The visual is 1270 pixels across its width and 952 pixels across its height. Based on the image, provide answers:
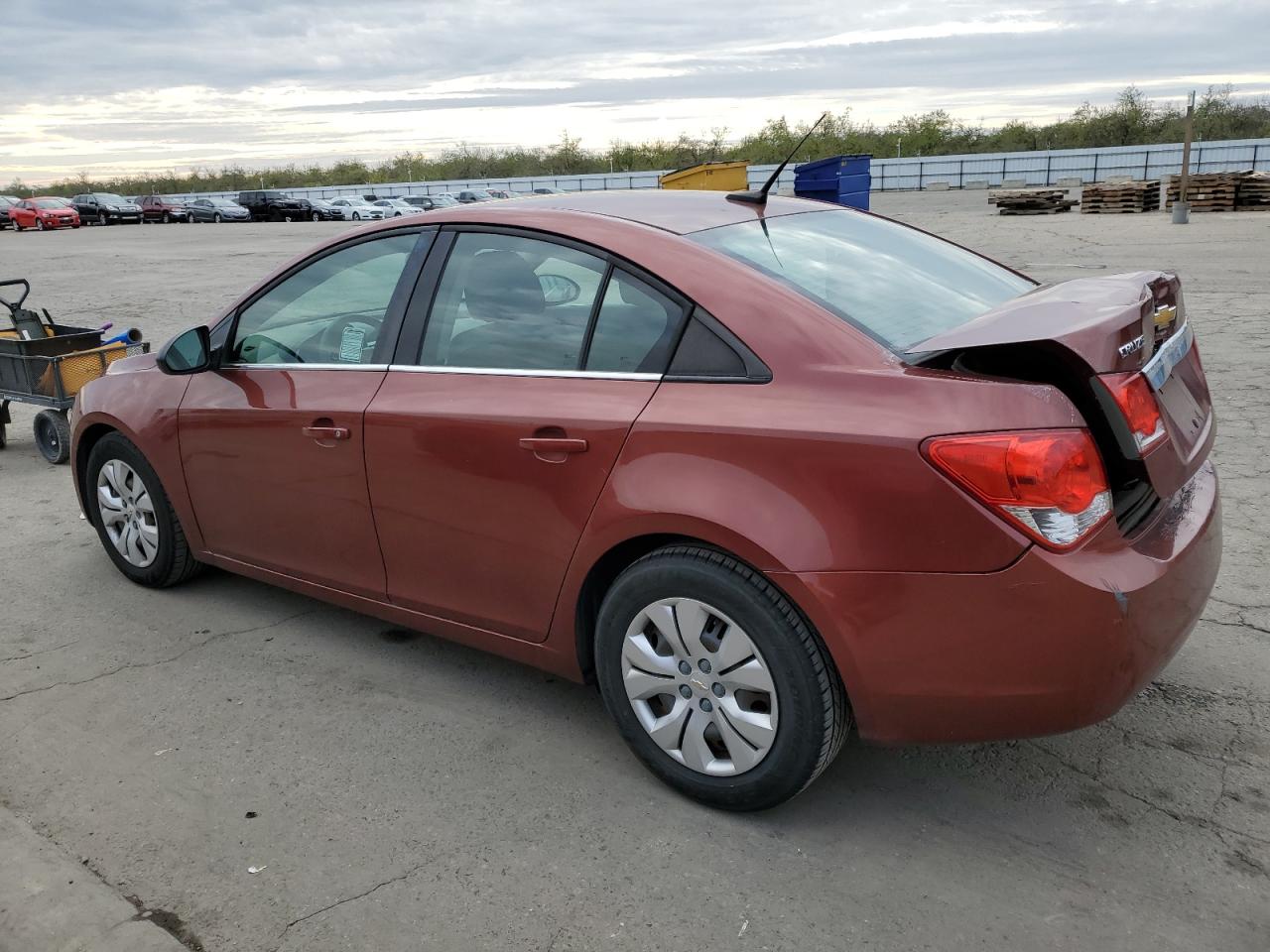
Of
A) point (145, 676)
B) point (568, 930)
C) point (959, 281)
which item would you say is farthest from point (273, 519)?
point (959, 281)

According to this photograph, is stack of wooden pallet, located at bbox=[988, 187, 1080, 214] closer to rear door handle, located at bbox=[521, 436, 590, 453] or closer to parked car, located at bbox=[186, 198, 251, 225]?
rear door handle, located at bbox=[521, 436, 590, 453]

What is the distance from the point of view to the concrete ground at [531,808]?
2574 mm

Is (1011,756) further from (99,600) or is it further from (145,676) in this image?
(99,600)

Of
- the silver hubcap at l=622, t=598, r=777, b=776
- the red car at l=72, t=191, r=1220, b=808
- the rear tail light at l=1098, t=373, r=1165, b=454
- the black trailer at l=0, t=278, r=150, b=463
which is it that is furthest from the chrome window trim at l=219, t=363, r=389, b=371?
the black trailer at l=0, t=278, r=150, b=463

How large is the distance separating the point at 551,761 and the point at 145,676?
1715 millimetres

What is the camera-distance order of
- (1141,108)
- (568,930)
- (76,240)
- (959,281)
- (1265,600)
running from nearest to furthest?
(568,930) → (959,281) → (1265,600) → (76,240) → (1141,108)

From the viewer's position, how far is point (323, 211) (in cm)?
5128

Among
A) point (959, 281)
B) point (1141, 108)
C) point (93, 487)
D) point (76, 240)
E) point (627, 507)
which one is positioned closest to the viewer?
point (627, 507)

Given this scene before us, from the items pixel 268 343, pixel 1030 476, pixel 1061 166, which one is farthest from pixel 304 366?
pixel 1061 166

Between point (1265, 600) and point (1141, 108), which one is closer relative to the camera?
point (1265, 600)

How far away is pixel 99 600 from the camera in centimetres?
475

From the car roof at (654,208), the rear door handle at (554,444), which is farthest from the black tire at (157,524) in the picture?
the rear door handle at (554,444)

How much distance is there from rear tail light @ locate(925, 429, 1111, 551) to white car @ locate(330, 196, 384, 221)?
50994mm

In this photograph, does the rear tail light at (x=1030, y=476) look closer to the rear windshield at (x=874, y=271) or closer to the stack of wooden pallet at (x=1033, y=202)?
→ the rear windshield at (x=874, y=271)
